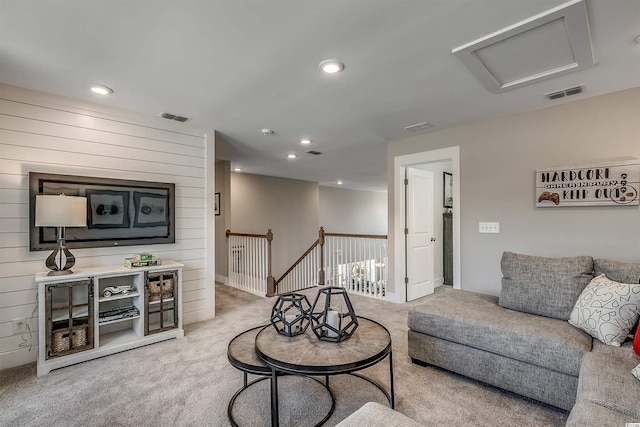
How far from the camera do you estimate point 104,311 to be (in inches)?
116

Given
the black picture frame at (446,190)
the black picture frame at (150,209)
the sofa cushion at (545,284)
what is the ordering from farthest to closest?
the black picture frame at (446,190), the black picture frame at (150,209), the sofa cushion at (545,284)

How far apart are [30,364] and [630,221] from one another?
5.34m

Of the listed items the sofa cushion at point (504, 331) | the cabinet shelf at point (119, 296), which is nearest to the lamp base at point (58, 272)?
the cabinet shelf at point (119, 296)

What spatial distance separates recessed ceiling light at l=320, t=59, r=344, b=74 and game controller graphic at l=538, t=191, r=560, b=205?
2433 mm

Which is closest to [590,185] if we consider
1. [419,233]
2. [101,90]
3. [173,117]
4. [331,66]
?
[419,233]

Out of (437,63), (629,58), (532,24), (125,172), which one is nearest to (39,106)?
(125,172)

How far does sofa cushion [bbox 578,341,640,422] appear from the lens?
1.30 metres

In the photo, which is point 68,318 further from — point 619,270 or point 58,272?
point 619,270

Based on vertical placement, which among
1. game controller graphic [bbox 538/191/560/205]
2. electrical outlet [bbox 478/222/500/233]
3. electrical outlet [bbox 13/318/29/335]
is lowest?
electrical outlet [bbox 13/318/29/335]

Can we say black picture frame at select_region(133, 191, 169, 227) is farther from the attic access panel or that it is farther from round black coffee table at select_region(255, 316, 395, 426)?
the attic access panel

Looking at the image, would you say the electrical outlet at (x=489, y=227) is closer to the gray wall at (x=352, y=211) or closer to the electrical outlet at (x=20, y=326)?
the electrical outlet at (x=20, y=326)

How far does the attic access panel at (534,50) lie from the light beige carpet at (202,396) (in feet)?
7.64

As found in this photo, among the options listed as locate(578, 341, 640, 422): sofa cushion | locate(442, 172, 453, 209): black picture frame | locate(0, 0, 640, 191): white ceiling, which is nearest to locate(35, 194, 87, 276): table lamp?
locate(0, 0, 640, 191): white ceiling

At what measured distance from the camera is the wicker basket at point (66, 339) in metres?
2.50
